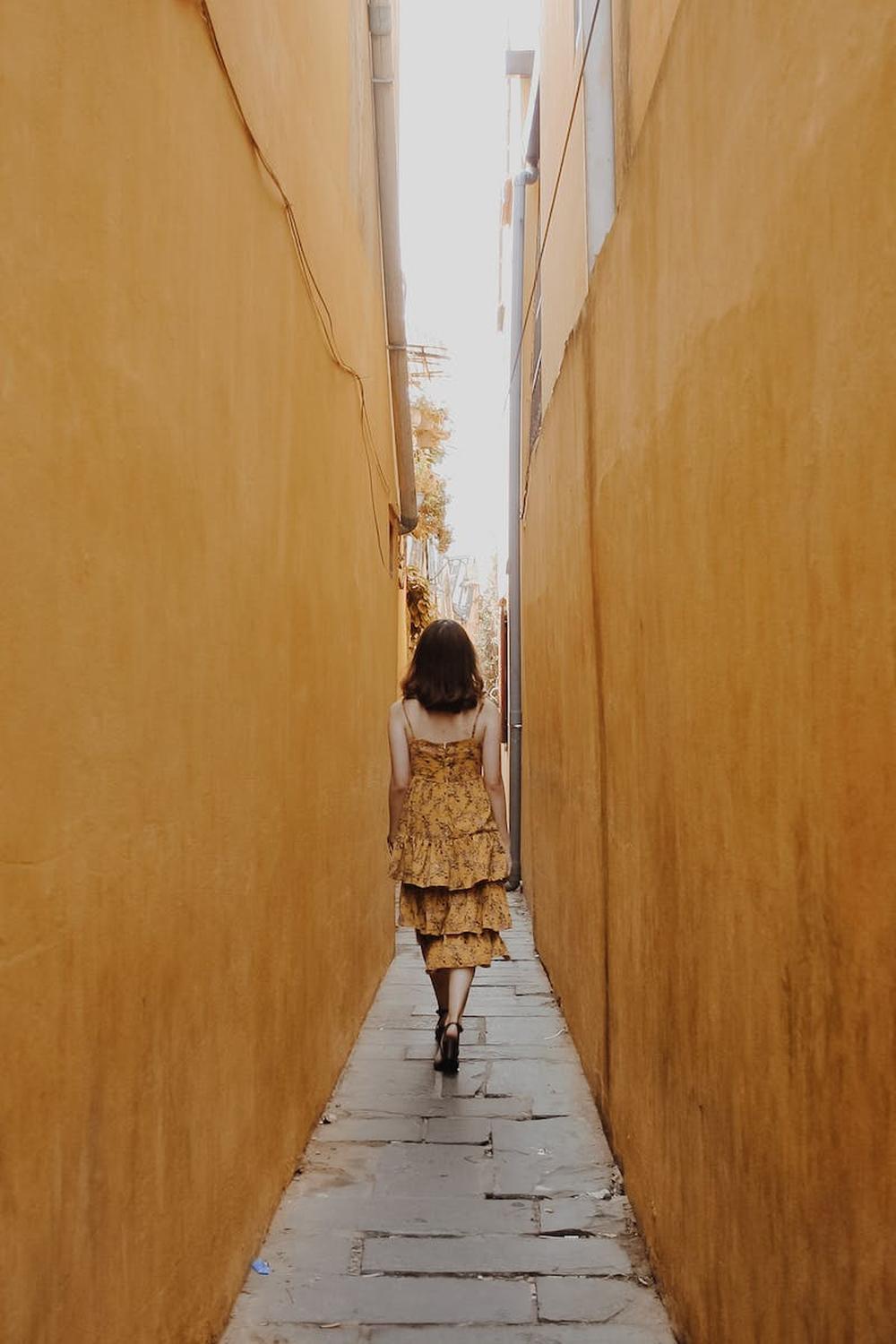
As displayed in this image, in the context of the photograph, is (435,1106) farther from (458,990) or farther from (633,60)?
(633,60)

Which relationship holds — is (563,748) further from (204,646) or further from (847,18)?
(847,18)

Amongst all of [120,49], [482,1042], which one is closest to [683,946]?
[120,49]

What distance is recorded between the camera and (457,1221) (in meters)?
3.45

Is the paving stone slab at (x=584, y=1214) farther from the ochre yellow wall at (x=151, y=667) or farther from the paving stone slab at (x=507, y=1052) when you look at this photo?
the paving stone slab at (x=507, y=1052)

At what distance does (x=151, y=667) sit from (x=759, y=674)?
44.1 inches

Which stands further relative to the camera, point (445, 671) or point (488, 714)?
point (488, 714)

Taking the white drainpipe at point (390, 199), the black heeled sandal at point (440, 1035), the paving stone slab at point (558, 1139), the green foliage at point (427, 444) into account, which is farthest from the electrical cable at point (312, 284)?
the green foliage at point (427, 444)

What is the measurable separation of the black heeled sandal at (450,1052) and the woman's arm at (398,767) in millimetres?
797

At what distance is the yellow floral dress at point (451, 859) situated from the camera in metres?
4.83

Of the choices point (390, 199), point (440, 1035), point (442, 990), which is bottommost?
point (440, 1035)

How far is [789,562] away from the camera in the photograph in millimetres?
1945

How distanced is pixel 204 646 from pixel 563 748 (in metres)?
3.39

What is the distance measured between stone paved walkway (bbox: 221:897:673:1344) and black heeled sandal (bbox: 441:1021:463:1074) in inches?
2.6

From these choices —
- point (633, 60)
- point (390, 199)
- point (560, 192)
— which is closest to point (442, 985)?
point (633, 60)
